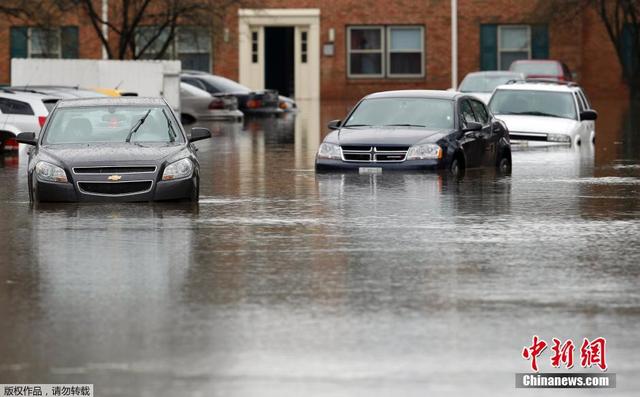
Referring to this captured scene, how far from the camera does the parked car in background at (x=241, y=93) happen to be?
4956 centimetres

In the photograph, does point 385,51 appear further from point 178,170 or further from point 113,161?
point 113,161

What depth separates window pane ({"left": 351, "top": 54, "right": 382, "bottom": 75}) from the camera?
63591 millimetres

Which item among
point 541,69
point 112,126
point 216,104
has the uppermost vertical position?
point 541,69

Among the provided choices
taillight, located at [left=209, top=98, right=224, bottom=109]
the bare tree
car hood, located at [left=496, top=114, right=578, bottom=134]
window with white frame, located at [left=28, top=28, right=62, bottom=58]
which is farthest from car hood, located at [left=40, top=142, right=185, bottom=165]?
window with white frame, located at [left=28, top=28, right=62, bottom=58]

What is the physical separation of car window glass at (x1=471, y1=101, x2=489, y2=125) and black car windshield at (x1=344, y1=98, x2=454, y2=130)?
2.74ft

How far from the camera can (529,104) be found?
3012 cm

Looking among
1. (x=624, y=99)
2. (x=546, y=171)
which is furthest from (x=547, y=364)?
(x=624, y=99)

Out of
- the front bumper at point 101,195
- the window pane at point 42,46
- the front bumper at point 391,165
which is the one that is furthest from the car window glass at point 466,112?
the window pane at point 42,46

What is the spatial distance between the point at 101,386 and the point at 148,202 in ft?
31.4

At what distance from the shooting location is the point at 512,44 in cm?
6306

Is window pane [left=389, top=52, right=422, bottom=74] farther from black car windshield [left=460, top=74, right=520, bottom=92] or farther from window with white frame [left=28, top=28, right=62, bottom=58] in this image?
black car windshield [left=460, top=74, right=520, bottom=92]

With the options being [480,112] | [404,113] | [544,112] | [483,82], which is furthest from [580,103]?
[483,82]

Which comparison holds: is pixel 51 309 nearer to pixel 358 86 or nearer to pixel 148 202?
pixel 148 202

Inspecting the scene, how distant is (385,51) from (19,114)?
35.5 meters
